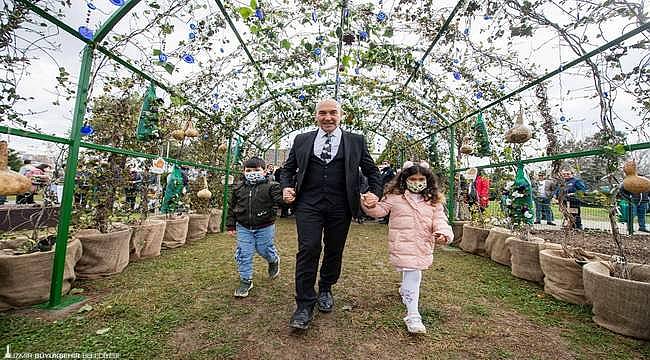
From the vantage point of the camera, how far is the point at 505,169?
195 inches

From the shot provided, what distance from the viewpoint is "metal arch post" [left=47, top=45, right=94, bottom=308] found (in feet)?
8.32

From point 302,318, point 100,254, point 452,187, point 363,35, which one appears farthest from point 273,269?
point 452,187

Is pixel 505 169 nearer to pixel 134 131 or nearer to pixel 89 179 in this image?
pixel 134 131

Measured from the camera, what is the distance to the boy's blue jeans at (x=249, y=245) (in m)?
3.02

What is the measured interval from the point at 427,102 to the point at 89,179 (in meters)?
6.50

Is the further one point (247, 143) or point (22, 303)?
point (247, 143)

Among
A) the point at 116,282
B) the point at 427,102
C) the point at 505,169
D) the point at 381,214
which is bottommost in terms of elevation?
the point at 116,282

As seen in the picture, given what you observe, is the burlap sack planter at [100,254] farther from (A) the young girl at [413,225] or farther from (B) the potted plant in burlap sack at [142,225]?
(A) the young girl at [413,225]

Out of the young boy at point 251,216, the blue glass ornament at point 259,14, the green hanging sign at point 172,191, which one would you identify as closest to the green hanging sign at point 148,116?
the green hanging sign at point 172,191

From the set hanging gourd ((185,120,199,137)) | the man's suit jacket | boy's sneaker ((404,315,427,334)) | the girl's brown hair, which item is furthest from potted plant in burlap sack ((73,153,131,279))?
boy's sneaker ((404,315,427,334))

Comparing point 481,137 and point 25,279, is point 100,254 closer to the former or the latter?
point 25,279

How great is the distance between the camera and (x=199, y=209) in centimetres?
656

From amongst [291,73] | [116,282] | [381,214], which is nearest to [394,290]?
[381,214]

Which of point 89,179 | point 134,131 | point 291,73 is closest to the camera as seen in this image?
point 89,179
